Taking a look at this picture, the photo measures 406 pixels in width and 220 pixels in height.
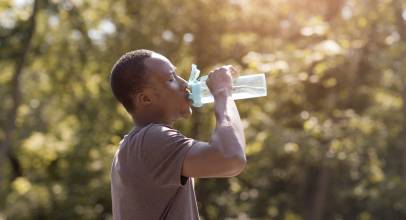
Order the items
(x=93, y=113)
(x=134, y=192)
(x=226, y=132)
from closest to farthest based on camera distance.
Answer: (x=226, y=132)
(x=134, y=192)
(x=93, y=113)

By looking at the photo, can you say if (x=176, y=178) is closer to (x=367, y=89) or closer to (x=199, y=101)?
(x=199, y=101)

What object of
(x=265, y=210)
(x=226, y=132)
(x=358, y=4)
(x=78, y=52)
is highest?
(x=226, y=132)

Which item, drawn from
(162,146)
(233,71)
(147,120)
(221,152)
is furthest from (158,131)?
(233,71)

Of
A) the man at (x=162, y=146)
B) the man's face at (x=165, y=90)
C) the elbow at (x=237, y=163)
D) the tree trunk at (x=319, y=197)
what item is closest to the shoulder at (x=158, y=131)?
the man at (x=162, y=146)

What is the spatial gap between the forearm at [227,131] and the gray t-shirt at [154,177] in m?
0.10

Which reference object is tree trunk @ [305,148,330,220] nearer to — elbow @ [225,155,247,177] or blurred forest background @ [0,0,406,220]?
blurred forest background @ [0,0,406,220]

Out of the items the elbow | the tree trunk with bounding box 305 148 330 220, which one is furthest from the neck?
the tree trunk with bounding box 305 148 330 220

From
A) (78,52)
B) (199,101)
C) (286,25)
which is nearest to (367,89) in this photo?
(286,25)

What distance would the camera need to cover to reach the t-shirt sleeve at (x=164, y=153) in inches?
99.8

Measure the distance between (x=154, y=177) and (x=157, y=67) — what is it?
0.42 metres

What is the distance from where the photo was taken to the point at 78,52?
16.9 m

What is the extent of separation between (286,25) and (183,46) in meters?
2.29

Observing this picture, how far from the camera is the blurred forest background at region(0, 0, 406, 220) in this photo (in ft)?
37.6

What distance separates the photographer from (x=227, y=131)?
8.22 feet
